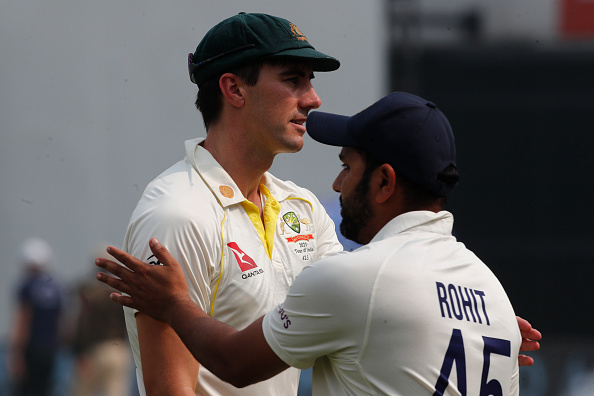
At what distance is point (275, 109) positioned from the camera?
2648mm

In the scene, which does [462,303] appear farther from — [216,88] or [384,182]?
[216,88]

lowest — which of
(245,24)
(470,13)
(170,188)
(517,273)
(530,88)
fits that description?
(517,273)

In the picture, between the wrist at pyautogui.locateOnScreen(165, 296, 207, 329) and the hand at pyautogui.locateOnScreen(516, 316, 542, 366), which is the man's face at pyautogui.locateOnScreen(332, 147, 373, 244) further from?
the hand at pyautogui.locateOnScreen(516, 316, 542, 366)

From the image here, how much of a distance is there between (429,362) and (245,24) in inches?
46.2

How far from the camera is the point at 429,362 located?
1.92 m

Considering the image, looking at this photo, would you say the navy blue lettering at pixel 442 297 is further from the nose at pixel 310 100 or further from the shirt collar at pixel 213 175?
the nose at pixel 310 100

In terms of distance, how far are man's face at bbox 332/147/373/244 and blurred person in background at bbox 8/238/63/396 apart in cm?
644

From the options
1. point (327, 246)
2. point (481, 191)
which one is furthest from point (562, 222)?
point (327, 246)

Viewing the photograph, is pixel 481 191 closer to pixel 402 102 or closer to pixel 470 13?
pixel 470 13

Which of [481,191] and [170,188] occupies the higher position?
[170,188]

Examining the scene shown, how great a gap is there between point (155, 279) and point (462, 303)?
74cm

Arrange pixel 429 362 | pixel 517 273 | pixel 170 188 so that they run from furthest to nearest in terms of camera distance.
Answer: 1. pixel 517 273
2. pixel 170 188
3. pixel 429 362

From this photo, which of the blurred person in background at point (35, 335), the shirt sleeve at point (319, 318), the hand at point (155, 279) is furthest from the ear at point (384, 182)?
the blurred person in background at point (35, 335)

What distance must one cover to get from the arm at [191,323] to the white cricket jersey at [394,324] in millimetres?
49
